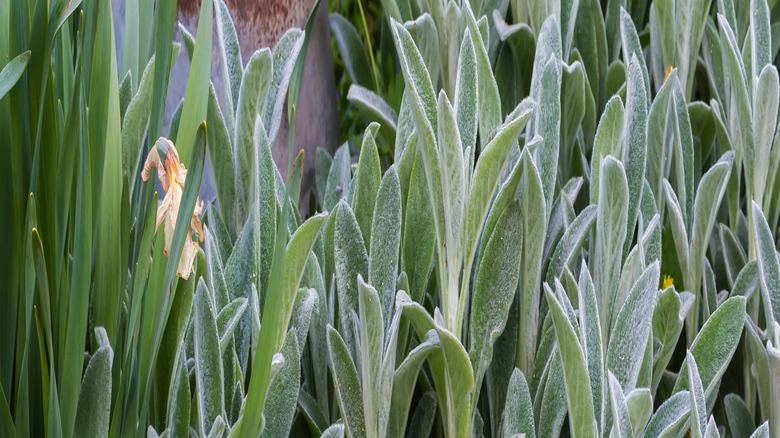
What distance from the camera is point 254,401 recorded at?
59 cm

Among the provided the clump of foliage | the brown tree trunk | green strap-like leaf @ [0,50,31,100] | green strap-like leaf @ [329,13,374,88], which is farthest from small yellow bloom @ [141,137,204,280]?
green strap-like leaf @ [329,13,374,88]

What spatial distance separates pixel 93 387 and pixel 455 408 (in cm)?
32

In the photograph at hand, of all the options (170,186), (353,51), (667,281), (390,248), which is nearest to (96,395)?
(170,186)

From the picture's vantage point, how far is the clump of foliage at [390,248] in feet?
1.91

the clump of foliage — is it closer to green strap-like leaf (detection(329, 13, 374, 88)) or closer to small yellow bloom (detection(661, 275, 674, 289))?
small yellow bloom (detection(661, 275, 674, 289))

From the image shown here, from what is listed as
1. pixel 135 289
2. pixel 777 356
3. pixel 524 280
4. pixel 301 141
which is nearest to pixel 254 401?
pixel 135 289

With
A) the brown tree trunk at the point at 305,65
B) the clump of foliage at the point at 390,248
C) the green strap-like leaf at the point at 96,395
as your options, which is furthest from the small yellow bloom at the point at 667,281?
the green strap-like leaf at the point at 96,395

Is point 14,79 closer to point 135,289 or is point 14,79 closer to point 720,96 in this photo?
point 135,289

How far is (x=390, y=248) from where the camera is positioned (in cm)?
83

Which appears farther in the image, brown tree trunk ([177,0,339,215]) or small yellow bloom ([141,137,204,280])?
brown tree trunk ([177,0,339,215])

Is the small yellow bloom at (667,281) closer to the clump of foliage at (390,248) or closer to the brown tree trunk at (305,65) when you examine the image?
the clump of foliage at (390,248)

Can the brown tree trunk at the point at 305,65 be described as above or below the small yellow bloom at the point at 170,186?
above

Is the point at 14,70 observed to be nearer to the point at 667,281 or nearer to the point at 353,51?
the point at 667,281

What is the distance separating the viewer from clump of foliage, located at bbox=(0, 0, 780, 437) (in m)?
0.58
